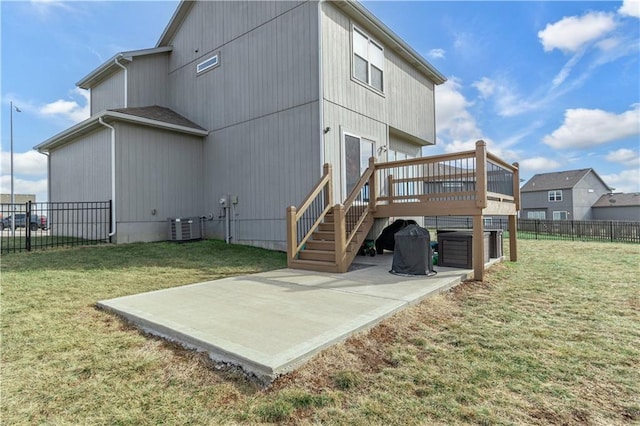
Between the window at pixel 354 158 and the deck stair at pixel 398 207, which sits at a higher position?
the window at pixel 354 158

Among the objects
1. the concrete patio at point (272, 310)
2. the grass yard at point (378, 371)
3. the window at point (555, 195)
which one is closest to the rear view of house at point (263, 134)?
the concrete patio at point (272, 310)

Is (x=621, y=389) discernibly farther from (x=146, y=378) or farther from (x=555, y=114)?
(x=555, y=114)

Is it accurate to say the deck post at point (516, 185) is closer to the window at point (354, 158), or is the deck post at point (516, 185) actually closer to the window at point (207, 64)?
the window at point (354, 158)

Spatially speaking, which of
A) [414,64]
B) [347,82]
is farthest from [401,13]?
[347,82]

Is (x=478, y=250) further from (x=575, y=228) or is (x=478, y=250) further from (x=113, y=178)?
(x=575, y=228)

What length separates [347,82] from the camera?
8.86 m

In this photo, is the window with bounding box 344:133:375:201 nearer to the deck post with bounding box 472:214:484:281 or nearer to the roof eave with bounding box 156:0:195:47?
the deck post with bounding box 472:214:484:281

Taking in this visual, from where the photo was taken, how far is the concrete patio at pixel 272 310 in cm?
257

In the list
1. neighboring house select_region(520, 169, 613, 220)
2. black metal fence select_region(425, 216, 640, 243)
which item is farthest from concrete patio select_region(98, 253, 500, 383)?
neighboring house select_region(520, 169, 613, 220)

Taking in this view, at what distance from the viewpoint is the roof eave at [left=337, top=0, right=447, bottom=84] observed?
8.63m

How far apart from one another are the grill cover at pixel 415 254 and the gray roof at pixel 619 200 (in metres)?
38.9

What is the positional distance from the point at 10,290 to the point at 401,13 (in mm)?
12004

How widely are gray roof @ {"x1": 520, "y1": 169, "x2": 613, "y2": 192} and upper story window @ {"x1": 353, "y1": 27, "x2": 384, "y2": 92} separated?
30.6 m

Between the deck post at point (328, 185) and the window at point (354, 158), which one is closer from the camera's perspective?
the deck post at point (328, 185)
